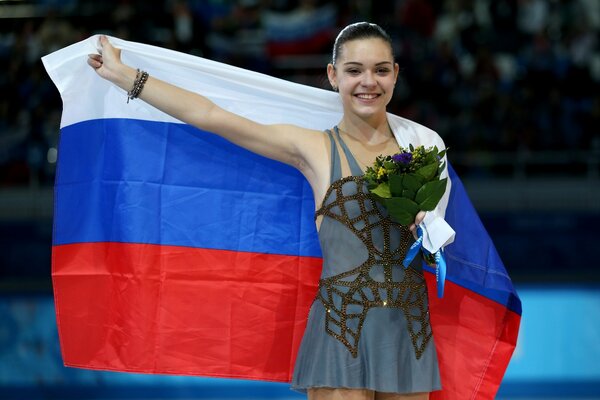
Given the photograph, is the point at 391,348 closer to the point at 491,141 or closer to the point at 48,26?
the point at 491,141

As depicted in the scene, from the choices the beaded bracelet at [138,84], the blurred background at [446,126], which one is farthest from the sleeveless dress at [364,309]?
the blurred background at [446,126]

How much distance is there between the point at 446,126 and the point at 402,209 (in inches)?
238

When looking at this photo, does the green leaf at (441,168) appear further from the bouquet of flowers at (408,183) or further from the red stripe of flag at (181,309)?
the red stripe of flag at (181,309)

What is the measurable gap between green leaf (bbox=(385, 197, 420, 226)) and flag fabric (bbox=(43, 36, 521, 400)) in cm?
61

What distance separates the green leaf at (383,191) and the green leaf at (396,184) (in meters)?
0.01

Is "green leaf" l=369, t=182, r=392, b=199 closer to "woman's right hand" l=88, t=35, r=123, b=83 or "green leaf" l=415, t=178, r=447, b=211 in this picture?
"green leaf" l=415, t=178, r=447, b=211

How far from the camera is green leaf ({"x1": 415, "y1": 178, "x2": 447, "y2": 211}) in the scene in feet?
9.27

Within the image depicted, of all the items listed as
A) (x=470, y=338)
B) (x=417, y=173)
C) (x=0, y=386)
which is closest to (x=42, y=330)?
(x=0, y=386)

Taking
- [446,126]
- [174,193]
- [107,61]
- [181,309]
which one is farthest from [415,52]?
[107,61]

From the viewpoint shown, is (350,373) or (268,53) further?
(268,53)

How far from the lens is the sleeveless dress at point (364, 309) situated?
2.89 meters

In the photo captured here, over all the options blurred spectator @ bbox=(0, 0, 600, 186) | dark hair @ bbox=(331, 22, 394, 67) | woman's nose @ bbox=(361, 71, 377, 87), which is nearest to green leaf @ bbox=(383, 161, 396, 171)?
woman's nose @ bbox=(361, 71, 377, 87)

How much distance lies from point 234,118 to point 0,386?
3.17m

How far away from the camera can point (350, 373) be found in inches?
Answer: 113
